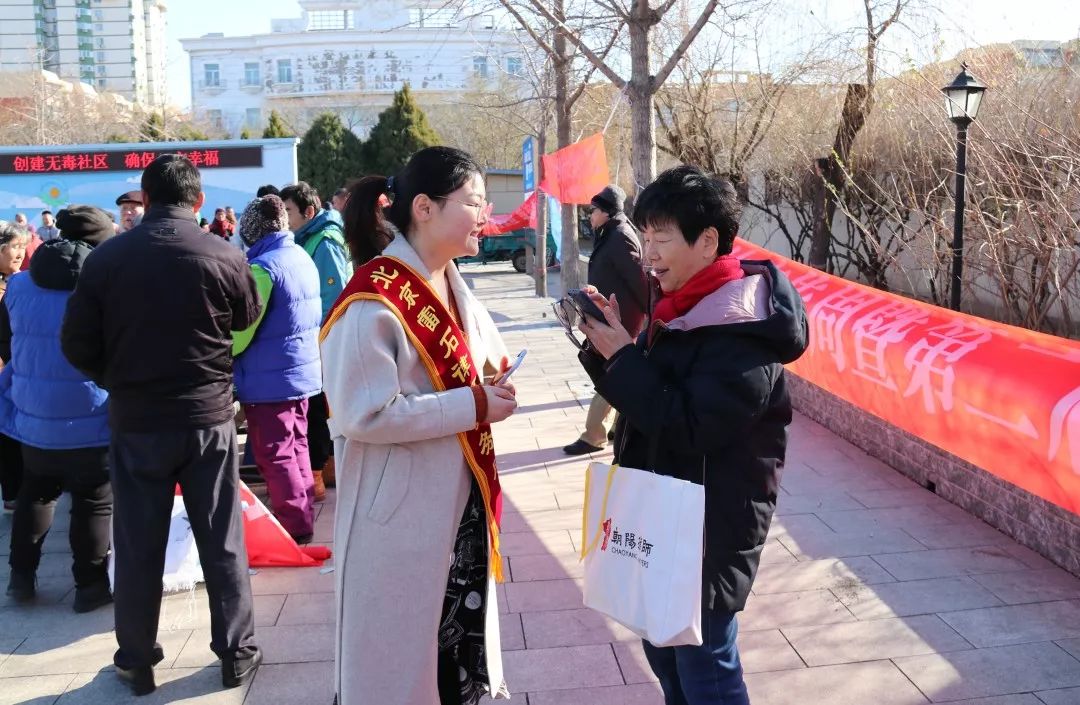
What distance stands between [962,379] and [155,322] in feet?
10.7

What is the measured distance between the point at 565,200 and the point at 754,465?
8840 mm

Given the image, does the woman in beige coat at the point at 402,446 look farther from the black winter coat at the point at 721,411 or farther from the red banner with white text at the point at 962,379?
the red banner with white text at the point at 962,379

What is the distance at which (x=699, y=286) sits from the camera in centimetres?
225

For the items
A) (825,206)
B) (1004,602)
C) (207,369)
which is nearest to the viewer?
(207,369)

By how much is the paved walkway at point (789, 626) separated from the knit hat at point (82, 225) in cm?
162

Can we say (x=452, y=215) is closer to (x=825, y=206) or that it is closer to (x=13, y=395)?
(x=13, y=395)

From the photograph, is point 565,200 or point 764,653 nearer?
point 764,653

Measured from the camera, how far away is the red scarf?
7.36ft

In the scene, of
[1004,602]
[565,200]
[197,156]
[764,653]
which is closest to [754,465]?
[764,653]

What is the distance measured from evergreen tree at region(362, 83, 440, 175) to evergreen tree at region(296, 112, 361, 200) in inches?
33.5

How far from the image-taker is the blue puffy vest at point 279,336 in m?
4.74

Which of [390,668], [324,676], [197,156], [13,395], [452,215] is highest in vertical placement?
[197,156]

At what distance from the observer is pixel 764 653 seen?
3.60 m

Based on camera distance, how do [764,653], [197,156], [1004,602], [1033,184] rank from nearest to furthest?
[764,653] → [1004,602] → [1033,184] → [197,156]
